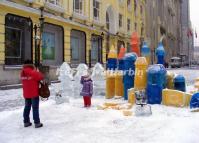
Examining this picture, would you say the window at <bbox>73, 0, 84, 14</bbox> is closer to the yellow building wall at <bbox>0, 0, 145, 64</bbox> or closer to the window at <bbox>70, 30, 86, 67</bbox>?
the yellow building wall at <bbox>0, 0, 145, 64</bbox>

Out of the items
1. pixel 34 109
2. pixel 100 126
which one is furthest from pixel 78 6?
pixel 100 126

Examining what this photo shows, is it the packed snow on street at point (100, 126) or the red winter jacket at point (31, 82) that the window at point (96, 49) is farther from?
the red winter jacket at point (31, 82)

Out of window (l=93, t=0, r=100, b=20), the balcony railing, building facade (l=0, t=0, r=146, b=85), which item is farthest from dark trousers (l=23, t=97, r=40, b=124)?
window (l=93, t=0, r=100, b=20)

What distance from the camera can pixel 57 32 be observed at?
24.9 m

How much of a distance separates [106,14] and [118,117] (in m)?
26.5

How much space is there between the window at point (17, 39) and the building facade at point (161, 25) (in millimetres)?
21973

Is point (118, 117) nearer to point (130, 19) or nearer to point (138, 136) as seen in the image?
point (138, 136)

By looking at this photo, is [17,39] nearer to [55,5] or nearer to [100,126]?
[55,5]

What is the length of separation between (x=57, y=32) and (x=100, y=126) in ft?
57.2

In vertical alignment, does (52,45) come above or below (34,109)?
above

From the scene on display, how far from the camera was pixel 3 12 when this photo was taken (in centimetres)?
1852

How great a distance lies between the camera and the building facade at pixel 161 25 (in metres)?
53.1

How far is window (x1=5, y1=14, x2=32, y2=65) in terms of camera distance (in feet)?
64.7

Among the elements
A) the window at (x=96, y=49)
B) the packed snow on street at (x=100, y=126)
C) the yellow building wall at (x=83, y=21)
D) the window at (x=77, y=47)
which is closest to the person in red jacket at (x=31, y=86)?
the packed snow on street at (x=100, y=126)
